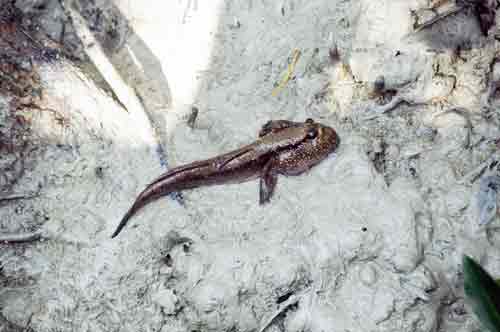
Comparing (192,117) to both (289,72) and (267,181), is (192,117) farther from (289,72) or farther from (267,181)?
(289,72)

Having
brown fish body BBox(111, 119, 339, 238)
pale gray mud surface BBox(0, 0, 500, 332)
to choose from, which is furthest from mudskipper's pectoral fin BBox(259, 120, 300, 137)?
pale gray mud surface BBox(0, 0, 500, 332)

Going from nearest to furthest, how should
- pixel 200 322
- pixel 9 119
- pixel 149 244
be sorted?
pixel 200 322, pixel 149 244, pixel 9 119

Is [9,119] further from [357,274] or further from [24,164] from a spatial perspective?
[357,274]

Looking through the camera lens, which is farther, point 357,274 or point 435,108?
point 435,108

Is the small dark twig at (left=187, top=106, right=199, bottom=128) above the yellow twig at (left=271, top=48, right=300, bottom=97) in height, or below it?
above

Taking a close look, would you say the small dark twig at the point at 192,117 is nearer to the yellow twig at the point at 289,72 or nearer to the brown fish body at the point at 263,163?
the brown fish body at the point at 263,163

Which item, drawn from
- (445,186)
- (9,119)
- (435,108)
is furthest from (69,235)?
(435,108)

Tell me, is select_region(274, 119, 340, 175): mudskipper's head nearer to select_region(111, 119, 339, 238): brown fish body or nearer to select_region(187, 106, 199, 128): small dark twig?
select_region(111, 119, 339, 238): brown fish body
